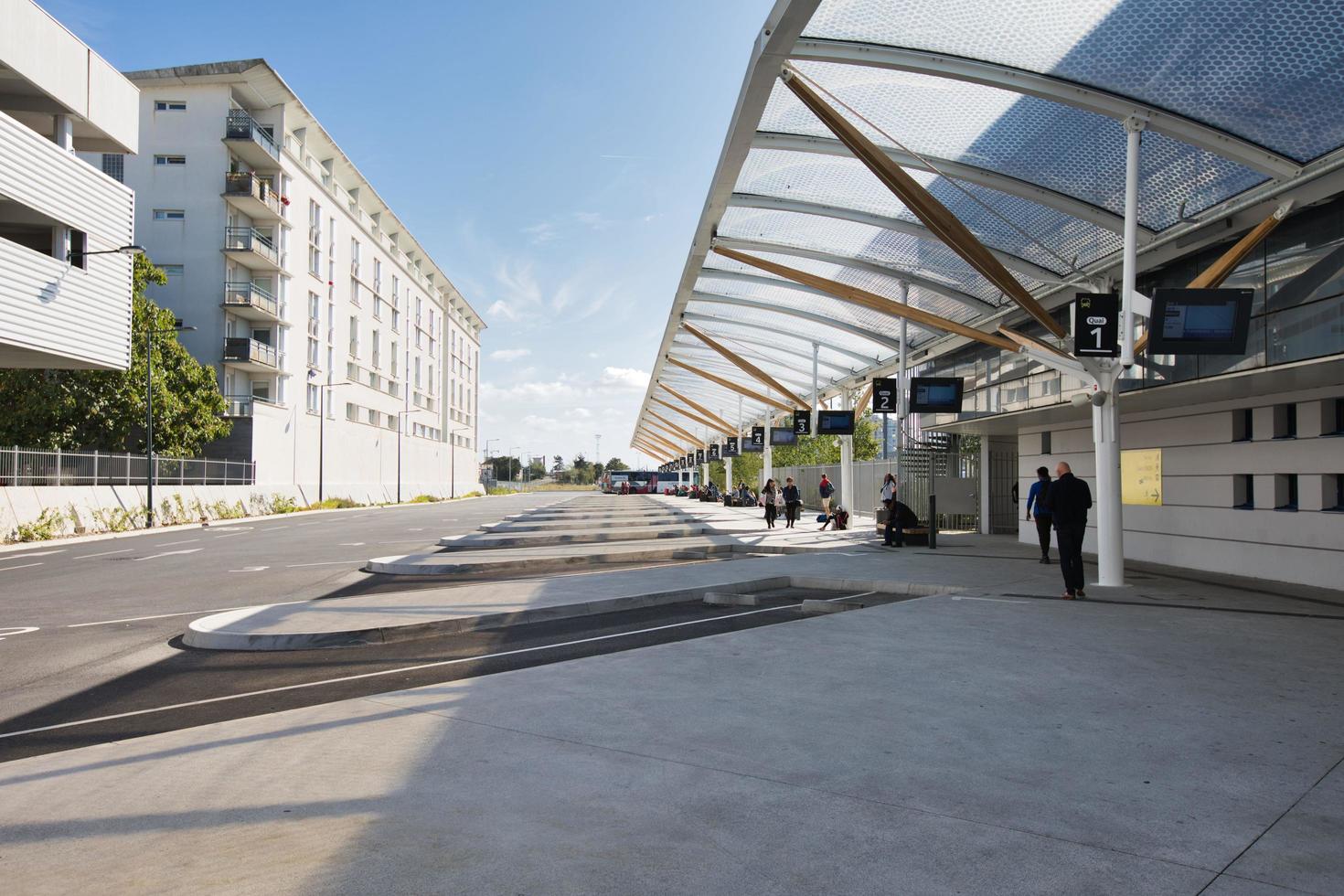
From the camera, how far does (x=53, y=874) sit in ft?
10.4

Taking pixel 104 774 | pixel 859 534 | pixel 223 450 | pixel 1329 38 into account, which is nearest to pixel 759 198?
pixel 1329 38

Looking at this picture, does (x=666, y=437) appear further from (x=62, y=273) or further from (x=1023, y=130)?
→ (x=1023, y=130)

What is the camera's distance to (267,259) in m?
46.9

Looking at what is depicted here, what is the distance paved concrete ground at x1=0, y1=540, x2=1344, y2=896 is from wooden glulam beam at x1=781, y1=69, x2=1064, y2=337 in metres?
7.68

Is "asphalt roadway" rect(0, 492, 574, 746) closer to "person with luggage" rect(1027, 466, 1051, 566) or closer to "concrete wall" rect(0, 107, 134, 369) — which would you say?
"concrete wall" rect(0, 107, 134, 369)

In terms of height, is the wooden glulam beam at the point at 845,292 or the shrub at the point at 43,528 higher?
the wooden glulam beam at the point at 845,292

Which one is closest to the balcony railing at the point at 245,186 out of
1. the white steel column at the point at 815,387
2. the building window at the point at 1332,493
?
the white steel column at the point at 815,387

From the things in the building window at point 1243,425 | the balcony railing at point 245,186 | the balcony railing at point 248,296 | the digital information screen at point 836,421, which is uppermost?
the balcony railing at point 245,186

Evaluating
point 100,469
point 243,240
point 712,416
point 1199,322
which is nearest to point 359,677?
point 1199,322

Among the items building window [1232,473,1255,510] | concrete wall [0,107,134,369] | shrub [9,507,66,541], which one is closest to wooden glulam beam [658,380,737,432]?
concrete wall [0,107,134,369]

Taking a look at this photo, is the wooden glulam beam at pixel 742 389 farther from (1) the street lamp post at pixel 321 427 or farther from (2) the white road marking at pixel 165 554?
(1) the street lamp post at pixel 321 427

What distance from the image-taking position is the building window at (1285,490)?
12.8 m

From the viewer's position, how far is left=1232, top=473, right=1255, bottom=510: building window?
13.5 metres

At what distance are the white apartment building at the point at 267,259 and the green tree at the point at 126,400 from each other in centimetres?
553
